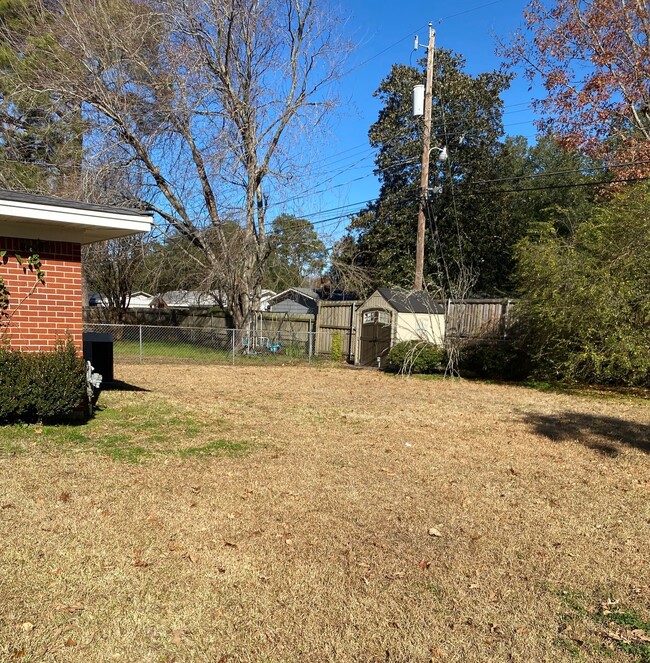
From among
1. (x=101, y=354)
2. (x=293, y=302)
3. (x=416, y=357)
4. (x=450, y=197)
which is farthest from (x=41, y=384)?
(x=293, y=302)

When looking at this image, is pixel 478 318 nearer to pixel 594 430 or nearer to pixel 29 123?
pixel 594 430

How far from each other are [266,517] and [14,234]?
14.9 feet

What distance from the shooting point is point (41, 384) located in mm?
6020

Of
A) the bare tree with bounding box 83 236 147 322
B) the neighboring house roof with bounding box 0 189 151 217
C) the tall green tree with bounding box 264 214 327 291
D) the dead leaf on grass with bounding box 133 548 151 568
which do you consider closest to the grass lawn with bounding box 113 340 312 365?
the bare tree with bounding box 83 236 147 322

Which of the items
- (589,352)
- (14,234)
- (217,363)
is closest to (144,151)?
(217,363)

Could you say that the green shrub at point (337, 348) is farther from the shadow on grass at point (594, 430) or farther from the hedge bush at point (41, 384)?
the hedge bush at point (41, 384)

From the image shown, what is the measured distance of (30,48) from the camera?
51.8 ft

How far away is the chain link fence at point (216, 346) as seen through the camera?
18.0 metres

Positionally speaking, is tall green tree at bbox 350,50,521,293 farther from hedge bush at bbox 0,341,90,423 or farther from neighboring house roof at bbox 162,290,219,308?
hedge bush at bbox 0,341,90,423

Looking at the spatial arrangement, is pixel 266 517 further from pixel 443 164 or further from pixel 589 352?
pixel 443 164

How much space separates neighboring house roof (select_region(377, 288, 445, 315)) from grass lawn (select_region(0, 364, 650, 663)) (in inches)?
361

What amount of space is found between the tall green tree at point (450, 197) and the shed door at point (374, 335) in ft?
27.1

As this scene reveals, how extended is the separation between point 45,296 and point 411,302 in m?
11.7

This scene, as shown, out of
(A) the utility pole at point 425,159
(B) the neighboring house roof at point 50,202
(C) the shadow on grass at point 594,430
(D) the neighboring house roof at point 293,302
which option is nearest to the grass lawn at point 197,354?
(A) the utility pole at point 425,159
